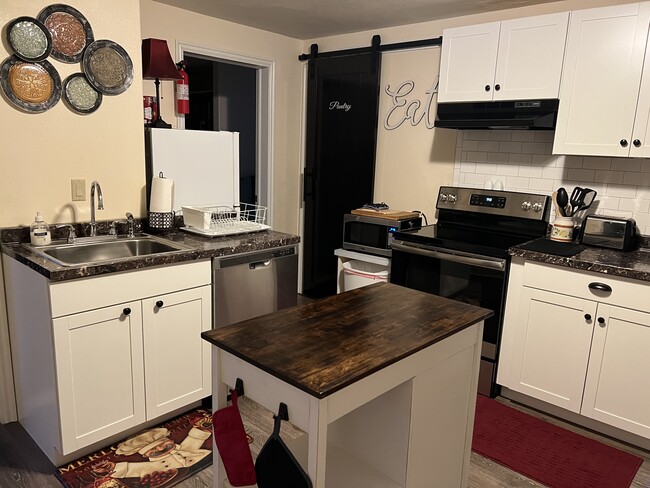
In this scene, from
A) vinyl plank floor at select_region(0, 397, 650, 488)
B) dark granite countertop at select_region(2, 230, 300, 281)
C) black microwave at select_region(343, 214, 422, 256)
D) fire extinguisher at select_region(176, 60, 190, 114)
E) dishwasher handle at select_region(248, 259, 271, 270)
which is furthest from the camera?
black microwave at select_region(343, 214, 422, 256)

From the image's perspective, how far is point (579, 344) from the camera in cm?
252

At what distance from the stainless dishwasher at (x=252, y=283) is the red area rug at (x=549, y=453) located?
1.30m

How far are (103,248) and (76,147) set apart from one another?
1.74 feet

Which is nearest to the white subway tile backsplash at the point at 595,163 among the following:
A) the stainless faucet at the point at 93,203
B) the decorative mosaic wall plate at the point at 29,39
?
the stainless faucet at the point at 93,203

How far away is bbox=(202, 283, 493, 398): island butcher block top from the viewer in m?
1.27

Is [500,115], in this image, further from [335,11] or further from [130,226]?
[130,226]

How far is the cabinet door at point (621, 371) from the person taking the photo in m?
2.33

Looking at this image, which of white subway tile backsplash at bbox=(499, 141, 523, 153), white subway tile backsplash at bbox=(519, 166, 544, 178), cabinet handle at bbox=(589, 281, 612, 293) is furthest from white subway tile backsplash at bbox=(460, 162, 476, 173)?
cabinet handle at bbox=(589, 281, 612, 293)

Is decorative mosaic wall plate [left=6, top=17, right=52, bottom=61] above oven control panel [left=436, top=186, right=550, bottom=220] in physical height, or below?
above

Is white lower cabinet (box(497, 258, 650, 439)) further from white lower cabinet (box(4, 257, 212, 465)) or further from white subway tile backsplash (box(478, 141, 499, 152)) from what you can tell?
white lower cabinet (box(4, 257, 212, 465))

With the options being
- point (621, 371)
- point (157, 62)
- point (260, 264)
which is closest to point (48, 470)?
point (260, 264)

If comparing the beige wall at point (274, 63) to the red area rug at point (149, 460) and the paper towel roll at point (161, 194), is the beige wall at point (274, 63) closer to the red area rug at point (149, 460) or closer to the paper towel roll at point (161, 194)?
the paper towel roll at point (161, 194)

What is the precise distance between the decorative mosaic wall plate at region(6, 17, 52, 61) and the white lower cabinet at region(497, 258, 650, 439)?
2.61 meters

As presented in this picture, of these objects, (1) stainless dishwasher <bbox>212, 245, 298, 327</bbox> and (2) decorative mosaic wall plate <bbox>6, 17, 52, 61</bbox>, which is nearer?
(2) decorative mosaic wall plate <bbox>6, 17, 52, 61</bbox>
